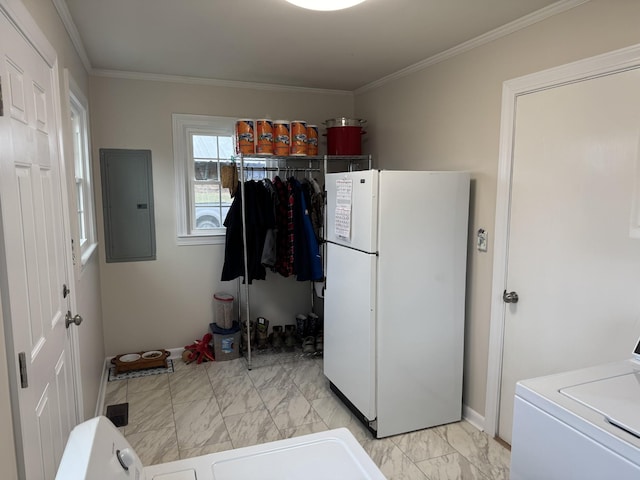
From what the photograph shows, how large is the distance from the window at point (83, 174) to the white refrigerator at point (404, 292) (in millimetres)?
1736

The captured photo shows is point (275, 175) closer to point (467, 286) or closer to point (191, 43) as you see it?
point (191, 43)

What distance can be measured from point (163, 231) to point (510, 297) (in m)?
2.74

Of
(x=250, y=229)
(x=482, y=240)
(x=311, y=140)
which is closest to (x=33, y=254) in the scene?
(x=250, y=229)

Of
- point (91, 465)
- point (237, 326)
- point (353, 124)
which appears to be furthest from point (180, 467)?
point (353, 124)

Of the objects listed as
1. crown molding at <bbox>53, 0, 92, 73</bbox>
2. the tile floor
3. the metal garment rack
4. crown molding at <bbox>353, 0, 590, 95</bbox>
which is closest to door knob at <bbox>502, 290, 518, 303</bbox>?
the tile floor

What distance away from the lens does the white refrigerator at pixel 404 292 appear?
254cm

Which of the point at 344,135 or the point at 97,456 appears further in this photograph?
the point at 344,135

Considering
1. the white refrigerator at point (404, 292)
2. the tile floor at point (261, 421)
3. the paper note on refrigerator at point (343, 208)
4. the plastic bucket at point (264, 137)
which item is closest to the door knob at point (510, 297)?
the white refrigerator at point (404, 292)

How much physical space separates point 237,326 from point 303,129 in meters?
1.80

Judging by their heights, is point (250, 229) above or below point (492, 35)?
below

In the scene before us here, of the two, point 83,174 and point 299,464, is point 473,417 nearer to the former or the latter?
point 299,464

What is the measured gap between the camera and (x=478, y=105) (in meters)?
2.67

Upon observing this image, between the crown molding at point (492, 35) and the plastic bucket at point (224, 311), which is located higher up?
the crown molding at point (492, 35)

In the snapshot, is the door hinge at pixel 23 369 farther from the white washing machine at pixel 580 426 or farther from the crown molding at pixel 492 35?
the crown molding at pixel 492 35
